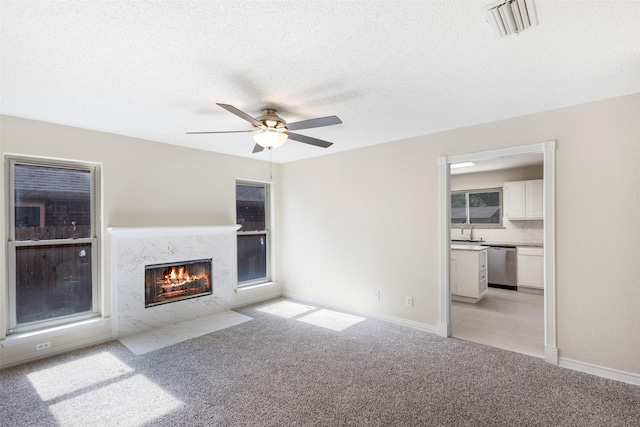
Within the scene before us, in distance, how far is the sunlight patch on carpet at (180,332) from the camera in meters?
3.55

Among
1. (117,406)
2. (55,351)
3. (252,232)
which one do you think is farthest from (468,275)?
(55,351)

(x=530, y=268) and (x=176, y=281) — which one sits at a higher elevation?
(x=176, y=281)

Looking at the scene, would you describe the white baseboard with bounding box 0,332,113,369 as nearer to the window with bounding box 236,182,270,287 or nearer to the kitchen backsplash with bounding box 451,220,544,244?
the window with bounding box 236,182,270,287

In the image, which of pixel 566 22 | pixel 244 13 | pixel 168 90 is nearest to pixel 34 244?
pixel 168 90

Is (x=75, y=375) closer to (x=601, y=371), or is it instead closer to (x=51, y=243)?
(x=51, y=243)

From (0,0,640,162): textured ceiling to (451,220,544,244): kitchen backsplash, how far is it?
3963 mm

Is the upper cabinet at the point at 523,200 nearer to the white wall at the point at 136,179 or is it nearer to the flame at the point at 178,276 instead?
the white wall at the point at 136,179

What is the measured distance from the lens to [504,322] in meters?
4.24

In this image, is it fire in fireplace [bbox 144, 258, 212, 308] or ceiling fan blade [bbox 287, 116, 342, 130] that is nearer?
ceiling fan blade [bbox 287, 116, 342, 130]

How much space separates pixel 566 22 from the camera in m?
1.72

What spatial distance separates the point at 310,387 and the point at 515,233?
222 inches

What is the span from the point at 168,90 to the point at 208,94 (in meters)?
0.31

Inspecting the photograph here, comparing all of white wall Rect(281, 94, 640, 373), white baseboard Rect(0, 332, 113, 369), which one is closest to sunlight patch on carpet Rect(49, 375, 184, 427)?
white baseboard Rect(0, 332, 113, 369)

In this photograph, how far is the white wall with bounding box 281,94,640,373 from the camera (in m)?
2.73
